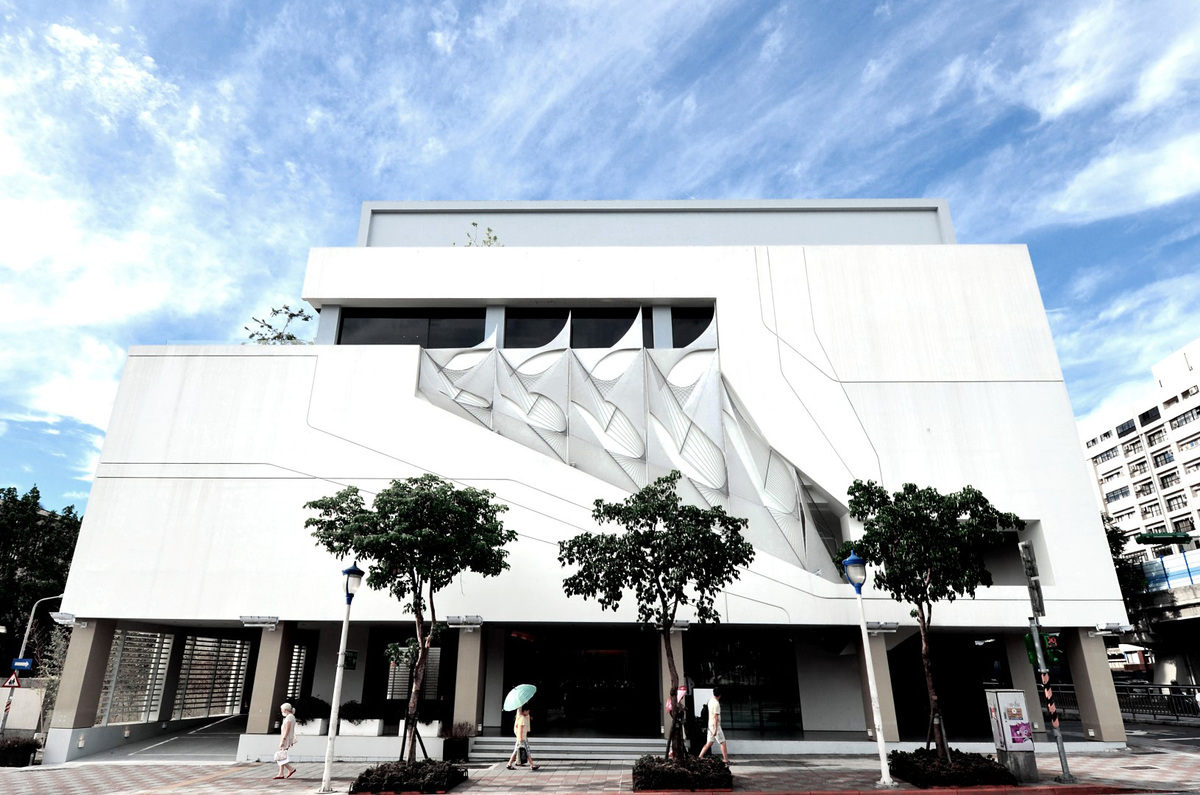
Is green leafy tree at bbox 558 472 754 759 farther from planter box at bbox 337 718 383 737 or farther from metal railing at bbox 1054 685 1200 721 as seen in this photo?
metal railing at bbox 1054 685 1200 721

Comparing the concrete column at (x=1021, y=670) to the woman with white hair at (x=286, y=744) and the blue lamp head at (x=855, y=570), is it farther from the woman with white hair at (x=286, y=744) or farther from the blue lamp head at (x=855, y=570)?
the woman with white hair at (x=286, y=744)

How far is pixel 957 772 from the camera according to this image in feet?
41.8

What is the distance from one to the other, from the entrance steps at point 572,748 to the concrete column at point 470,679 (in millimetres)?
626

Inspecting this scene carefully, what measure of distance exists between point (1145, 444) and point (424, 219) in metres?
65.1

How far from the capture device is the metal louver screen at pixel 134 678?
70.3ft

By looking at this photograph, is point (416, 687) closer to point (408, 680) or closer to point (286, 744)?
point (286, 744)

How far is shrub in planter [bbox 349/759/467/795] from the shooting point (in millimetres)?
13070

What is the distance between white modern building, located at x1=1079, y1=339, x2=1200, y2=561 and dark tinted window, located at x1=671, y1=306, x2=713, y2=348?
46434 mm

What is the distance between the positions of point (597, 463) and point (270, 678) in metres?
11.1

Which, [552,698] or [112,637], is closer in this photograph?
[112,637]

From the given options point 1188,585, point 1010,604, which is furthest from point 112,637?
point 1188,585

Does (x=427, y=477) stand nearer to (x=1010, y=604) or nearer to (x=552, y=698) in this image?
(x=552, y=698)

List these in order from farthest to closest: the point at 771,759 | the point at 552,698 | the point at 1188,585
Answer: the point at 1188,585
the point at 552,698
the point at 771,759

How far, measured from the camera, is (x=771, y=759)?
17828 mm
